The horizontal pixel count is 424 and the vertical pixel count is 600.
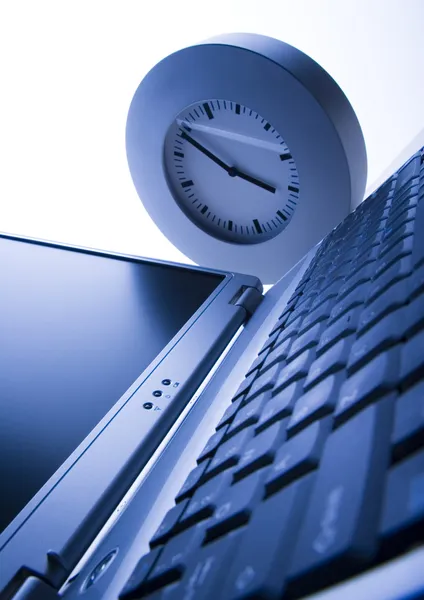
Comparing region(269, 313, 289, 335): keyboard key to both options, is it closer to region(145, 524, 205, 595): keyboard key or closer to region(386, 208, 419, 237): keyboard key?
region(386, 208, 419, 237): keyboard key

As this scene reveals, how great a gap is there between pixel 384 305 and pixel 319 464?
0.31 ft

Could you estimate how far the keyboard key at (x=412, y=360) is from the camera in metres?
0.17

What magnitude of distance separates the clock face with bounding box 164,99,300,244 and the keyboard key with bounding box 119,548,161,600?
426mm

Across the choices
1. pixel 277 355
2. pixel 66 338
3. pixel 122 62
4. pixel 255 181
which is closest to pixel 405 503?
pixel 277 355

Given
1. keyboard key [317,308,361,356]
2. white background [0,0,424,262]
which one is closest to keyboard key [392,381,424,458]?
keyboard key [317,308,361,356]

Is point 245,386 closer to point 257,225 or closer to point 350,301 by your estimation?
point 350,301

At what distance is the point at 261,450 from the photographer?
0.22 metres

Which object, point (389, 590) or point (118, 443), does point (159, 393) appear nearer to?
point (118, 443)

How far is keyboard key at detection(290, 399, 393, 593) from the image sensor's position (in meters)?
0.13

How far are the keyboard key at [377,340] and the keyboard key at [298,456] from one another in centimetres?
3

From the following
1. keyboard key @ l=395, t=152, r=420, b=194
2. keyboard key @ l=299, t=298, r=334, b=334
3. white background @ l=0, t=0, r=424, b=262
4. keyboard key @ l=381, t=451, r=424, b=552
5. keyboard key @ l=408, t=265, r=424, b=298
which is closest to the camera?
keyboard key @ l=381, t=451, r=424, b=552

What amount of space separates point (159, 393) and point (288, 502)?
228 millimetres

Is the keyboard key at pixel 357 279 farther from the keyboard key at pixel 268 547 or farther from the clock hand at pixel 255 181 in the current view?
the clock hand at pixel 255 181

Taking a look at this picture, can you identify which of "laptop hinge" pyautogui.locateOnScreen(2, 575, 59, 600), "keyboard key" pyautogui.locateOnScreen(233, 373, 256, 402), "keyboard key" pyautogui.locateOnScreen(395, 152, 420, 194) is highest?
"keyboard key" pyautogui.locateOnScreen(395, 152, 420, 194)
